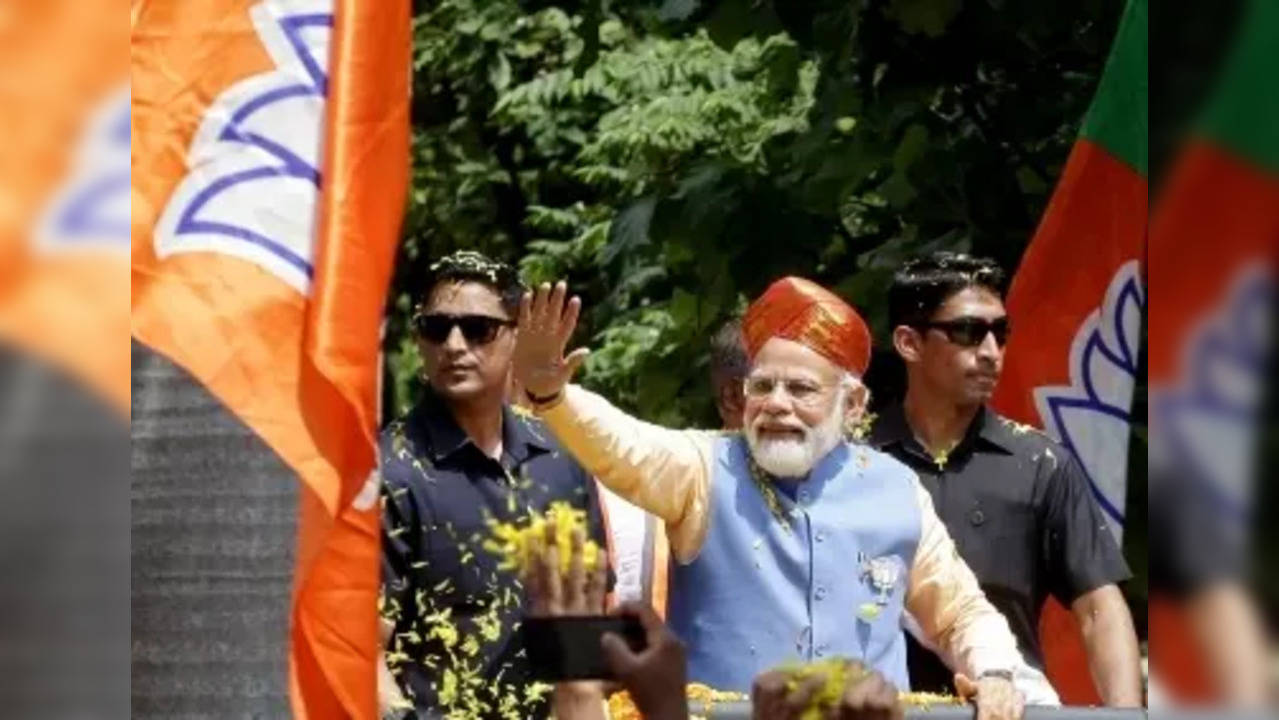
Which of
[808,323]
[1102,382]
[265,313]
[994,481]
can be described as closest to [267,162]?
[265,313]

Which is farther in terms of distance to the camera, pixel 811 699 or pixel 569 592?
pixel 811 699

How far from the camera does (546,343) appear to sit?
543 centimetres

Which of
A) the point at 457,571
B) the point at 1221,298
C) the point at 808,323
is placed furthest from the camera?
the point at 457,571

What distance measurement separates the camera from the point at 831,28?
9.08 meters

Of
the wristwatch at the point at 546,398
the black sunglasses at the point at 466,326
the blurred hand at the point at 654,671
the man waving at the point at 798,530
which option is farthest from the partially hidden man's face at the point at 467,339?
the blurred hand at the point at 654,671

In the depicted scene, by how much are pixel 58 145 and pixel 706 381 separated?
6.90 m

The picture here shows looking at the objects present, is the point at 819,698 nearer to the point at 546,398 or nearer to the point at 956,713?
the point at 546,398

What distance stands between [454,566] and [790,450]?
0.77m

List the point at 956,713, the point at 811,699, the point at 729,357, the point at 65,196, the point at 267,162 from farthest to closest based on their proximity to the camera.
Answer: the point at 729,357
the point at 956,713
the point at 267,162
the point at 811,699
the point at 65,196

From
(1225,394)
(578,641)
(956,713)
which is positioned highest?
(1225,394)

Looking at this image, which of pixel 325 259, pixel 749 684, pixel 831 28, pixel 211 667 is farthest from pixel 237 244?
pixel 831 28

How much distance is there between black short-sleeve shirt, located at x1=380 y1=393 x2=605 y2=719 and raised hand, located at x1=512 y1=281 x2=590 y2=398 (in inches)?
28.5

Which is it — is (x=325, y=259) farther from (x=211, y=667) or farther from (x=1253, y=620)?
(x=1253, y=620)

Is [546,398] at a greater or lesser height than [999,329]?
lesser
